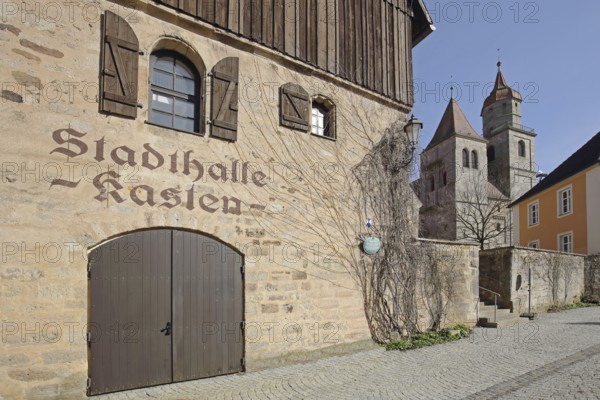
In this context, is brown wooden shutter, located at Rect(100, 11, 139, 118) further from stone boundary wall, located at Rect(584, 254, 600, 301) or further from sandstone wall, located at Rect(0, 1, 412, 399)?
stone boundary wall, located at Rect(584, 254, 600, 301)

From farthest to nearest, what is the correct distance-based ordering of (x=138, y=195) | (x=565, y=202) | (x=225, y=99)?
(x=565, y=202)
(x=225, y=99)
(x=138, y=195)

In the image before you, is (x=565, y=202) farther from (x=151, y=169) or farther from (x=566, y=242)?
(x=151, y=169)

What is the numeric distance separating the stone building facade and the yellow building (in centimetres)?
1627

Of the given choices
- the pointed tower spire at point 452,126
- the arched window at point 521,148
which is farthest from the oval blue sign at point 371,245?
the arched window at point 521,148

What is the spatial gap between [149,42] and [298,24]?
3030mm

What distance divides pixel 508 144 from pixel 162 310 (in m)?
49.5

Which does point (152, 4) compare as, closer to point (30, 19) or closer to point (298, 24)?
point (30, 19)

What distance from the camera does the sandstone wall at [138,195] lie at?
5.15 m

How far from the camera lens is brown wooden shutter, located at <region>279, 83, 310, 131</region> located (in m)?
7.76

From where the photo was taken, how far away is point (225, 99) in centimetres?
698

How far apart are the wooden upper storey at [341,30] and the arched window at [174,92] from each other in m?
0.79

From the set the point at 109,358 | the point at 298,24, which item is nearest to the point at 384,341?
the point at 109,358

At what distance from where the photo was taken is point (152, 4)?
6379 mm

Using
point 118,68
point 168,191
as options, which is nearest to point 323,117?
point 168,191
